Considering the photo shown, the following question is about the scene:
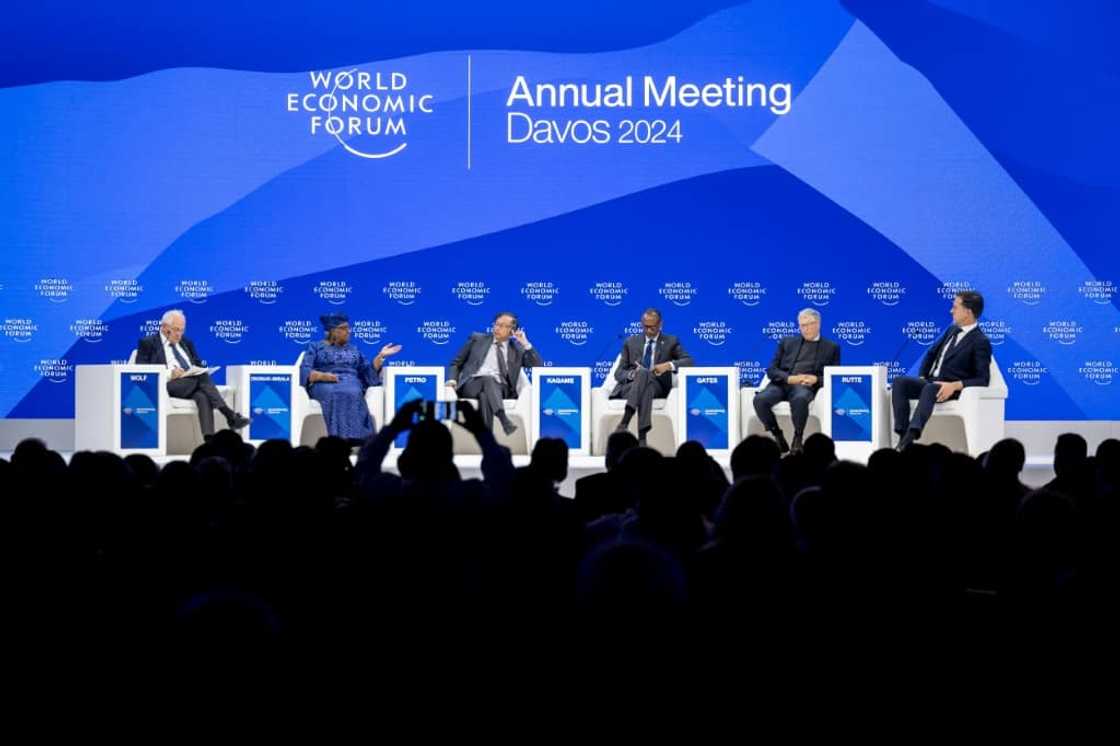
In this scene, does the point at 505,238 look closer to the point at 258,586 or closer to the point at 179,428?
the point at 179,428

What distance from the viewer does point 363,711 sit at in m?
1.74

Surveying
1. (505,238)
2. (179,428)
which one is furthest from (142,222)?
(505,238)

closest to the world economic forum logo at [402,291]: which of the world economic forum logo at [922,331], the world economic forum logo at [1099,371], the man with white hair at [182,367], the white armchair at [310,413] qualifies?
the white armchair at [310,413]

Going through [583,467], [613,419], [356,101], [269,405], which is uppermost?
[356,101]

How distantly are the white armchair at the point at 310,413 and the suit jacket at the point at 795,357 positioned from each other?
8.90 feet

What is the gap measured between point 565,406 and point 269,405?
2022 millimetres

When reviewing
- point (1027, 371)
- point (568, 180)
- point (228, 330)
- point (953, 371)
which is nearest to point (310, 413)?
point (228, 330)

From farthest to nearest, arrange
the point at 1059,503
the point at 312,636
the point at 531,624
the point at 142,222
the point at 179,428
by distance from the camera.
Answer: the point at 142,222 → the point at 179,428 → the point at 1059,503 → the point at 531,624 → the point at 312,636

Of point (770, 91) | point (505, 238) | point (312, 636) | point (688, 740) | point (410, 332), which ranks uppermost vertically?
point (770, 91)

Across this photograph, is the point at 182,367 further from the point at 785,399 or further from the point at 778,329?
the point at 778,329

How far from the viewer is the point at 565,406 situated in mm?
9031

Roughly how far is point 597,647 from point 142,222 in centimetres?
917

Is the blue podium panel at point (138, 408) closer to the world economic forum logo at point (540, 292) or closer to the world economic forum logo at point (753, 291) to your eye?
the world economic forum logo at point (540, 292)

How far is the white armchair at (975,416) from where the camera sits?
8852 mm
